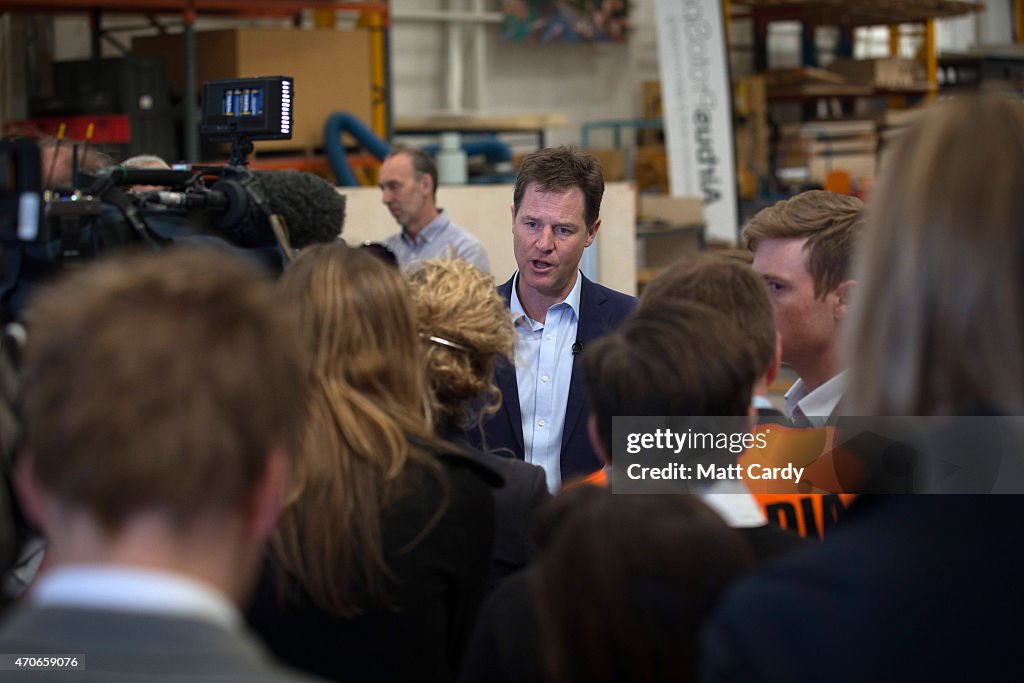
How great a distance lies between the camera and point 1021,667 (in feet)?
2.73

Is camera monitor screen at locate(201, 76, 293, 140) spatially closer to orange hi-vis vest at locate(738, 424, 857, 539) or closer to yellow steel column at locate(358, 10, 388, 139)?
orange hi-vis vest at locate(738, 424, 857, 539)

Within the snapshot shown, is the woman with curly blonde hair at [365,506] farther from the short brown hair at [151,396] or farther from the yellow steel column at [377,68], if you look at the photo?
the yellow steel column at [377,68]

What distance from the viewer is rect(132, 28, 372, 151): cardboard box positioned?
230 inches

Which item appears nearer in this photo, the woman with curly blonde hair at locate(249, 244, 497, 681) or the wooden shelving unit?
the woman with curly blonde hair at locate(249, 244, 497, 681)

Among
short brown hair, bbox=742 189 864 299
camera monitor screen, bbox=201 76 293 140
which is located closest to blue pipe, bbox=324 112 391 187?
camera monitor screen, bbox=201 76 293 140

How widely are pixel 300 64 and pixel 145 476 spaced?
563cm

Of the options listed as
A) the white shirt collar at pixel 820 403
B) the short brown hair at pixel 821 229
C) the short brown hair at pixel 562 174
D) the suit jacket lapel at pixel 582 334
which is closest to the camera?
the white shirt collar at pixel 820 403

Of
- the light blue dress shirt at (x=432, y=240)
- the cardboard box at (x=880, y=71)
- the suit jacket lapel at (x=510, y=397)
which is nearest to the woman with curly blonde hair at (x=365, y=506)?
the suit jacket lapel at (x=510, y=397)

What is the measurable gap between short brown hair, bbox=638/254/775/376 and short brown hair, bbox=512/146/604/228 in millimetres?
1059

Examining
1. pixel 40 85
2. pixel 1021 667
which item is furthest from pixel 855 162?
pixel 1021 667

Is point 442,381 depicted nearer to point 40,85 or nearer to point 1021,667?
point 1021,667

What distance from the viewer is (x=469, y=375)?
5.25ft

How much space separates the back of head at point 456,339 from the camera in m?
1.59

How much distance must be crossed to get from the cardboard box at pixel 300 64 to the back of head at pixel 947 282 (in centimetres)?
518
